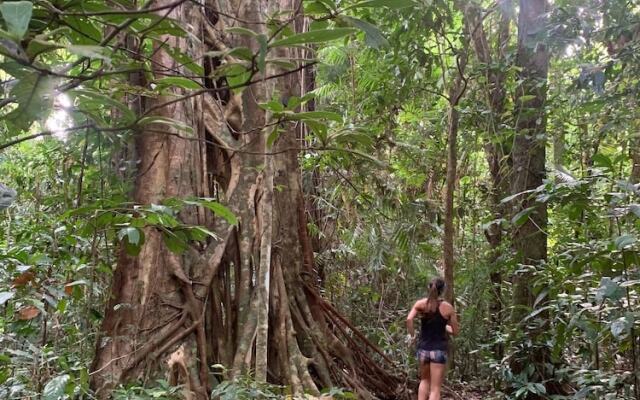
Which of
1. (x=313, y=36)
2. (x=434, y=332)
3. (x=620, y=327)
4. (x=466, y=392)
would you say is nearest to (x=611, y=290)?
(x=620, y=327)

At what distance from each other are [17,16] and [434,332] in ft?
14.6

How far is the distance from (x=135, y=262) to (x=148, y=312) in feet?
1.13

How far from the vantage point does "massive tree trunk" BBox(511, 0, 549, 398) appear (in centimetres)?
482

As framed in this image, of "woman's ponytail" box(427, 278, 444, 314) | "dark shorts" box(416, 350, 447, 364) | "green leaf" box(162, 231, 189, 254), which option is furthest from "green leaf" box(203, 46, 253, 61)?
"dark shorts" box(416, 350, 447, 364)

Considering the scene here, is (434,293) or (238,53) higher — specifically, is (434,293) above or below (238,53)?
below

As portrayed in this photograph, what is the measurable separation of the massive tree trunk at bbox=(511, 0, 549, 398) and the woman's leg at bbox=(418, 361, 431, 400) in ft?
2.54

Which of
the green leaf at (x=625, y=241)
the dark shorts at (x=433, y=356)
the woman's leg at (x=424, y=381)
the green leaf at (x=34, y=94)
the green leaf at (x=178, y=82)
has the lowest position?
the woman's leg at (x=424, y=381)

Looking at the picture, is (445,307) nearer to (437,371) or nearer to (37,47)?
(437,371)

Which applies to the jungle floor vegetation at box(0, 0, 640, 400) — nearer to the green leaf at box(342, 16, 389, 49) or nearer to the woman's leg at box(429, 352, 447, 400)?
the green leaf at box(342, 16, 389, 49)

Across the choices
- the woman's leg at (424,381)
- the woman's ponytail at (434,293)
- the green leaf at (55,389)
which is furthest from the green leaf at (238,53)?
the woman's leg at (424,381)

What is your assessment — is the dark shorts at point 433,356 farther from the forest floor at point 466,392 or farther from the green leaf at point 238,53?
the green leaf at point 238,53

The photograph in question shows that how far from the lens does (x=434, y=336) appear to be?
4848 mm

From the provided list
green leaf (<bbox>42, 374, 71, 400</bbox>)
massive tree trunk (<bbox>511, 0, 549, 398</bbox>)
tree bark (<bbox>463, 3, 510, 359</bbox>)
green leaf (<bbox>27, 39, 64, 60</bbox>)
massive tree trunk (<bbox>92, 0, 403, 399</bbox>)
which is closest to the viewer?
green leaf (<bbox>27, 39, 64, 60</bbox>)

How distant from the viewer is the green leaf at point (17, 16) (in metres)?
0.83
